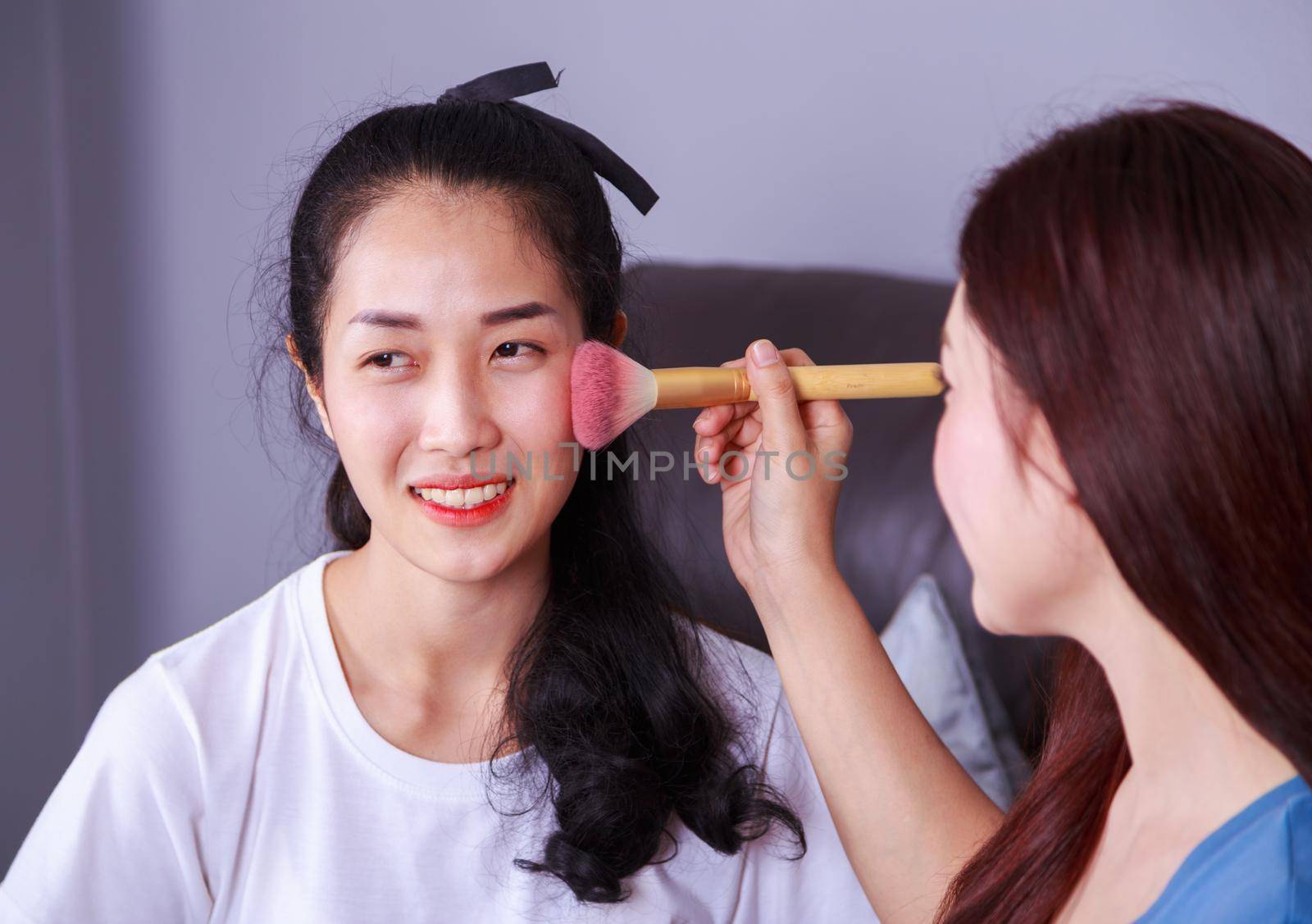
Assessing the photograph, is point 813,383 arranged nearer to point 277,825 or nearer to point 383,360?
point 383,360

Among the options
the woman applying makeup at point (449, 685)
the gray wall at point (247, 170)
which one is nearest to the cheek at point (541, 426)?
the woman applying makeup at point (449, 685)

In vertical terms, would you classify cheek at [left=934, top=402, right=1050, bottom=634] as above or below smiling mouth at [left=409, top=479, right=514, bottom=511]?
above

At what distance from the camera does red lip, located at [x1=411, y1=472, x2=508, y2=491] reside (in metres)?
0.88

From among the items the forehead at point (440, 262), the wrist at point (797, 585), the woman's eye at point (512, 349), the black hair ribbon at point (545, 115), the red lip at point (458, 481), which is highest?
the black hair ribbon at point (545, 115)

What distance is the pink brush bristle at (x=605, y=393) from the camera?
86 centimetres

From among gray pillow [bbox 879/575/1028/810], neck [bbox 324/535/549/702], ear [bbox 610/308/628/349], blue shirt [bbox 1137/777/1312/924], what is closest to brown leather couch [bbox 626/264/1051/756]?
gray pillow [bbox 879/575/1028/810]

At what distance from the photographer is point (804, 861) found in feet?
3.34

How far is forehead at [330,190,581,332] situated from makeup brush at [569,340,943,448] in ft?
0.24

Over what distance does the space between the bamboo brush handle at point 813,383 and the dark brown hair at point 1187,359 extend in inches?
10.6

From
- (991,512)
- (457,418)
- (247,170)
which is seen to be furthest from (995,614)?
(247,170)

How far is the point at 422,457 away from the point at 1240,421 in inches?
22.5

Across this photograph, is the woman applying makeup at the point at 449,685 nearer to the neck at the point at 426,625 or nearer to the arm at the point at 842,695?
the neck at the point at 426,625

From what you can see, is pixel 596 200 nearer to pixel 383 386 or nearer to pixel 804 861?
pixel 383 386

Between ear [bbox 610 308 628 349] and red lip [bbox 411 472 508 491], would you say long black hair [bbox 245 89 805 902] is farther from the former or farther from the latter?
red lip [bbox 411 472 508 491]
